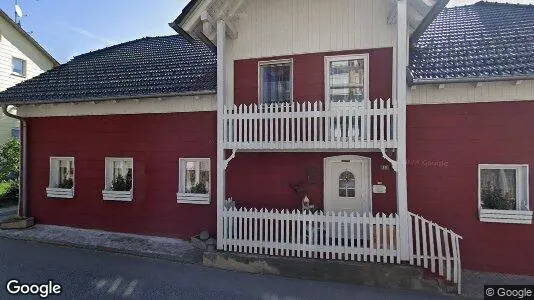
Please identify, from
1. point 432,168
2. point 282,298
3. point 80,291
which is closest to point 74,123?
point 80,291

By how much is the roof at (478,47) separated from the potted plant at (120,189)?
310 inches

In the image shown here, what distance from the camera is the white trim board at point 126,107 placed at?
8.12m

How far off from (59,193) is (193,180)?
14.5 ft

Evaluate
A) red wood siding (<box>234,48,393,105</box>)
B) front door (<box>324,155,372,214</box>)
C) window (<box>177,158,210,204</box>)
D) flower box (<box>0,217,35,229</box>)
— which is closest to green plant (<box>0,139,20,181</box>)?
flower box (<box>0,217,35,229</box>)

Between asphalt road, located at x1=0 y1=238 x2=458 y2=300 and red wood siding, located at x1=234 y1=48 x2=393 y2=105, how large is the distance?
412 centimetres

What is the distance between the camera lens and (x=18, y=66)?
15.6 meters

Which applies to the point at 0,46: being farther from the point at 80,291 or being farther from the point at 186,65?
the point at 80,291

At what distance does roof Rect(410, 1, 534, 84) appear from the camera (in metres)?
6.23

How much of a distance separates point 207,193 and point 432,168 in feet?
18.0

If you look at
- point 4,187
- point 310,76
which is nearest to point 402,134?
point 310,76

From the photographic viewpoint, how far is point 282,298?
17.6 ft

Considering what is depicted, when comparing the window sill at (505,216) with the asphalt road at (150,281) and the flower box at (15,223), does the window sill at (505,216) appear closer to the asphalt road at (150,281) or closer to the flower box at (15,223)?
the asphalt road at (150,281)

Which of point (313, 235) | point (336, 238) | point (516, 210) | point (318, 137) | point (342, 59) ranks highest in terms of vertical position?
point (342, 59)

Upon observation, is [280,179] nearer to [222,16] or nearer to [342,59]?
[342,59]
